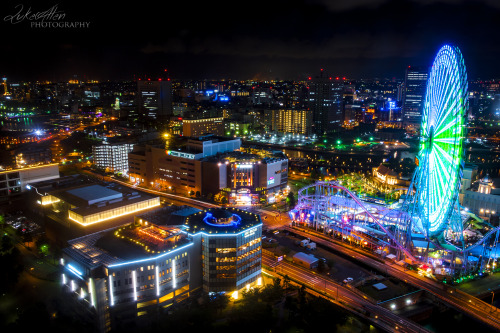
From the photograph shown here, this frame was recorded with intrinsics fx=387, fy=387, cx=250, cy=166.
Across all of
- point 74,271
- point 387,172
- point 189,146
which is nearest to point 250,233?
point 74,271

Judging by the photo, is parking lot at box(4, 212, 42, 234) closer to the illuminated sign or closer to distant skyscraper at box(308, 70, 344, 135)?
the illuminated sign

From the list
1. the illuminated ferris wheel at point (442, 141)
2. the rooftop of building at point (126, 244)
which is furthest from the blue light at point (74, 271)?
the illuminated ferris wheel at point (442, 141)

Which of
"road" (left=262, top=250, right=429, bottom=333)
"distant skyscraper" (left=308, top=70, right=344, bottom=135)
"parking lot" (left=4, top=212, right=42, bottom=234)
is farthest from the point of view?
"distant skyscraper" (left=308, top=70, right=344, bottom=135)

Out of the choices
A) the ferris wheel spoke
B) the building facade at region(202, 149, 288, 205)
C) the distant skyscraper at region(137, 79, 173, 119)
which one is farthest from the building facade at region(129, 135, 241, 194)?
the distant skyscraper at region(137, 79, 173, 119)

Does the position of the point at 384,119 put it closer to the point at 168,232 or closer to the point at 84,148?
the point at 84,148

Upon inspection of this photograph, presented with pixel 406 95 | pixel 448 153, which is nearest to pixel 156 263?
pixel 448 153
